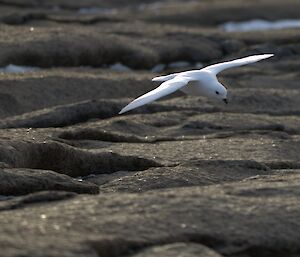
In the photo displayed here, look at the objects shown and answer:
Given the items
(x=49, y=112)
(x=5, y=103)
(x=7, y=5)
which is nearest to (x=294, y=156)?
(x=49, y=112)

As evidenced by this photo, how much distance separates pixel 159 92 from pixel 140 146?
0.80 m

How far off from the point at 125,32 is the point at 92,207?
9.36 metres

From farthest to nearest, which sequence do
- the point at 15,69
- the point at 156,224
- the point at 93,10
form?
the point at 93,10, the point at 15,69, the point at 156,224

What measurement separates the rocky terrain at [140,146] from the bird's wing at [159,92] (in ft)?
1.57

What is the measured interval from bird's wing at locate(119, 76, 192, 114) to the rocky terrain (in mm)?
480

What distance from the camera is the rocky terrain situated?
4941mm

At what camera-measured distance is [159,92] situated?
7.38 meters

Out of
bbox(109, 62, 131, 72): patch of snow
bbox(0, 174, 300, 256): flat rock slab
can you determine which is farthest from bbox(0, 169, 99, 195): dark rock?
bbox(109, 62, 131, 72): patch of snow

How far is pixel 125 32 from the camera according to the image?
1430cm

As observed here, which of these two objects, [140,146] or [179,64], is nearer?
[140,146]

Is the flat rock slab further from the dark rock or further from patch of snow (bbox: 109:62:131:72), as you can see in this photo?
patch of snow (bbox: 109:62:131:72)

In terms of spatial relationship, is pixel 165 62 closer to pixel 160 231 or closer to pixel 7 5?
pixel 7 5

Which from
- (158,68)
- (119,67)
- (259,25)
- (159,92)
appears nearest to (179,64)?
(158,68)

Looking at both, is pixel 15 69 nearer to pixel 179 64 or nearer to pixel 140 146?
pixel 179 64
